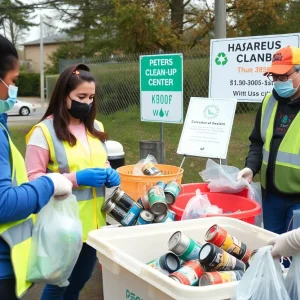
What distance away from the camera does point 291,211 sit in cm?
306

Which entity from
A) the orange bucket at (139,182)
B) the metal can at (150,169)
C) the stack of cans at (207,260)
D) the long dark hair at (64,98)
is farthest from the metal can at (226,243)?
the metal can at (150,169)

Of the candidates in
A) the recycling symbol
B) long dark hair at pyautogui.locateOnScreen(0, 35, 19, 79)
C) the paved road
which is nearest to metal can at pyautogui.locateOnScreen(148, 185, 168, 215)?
long dark hair at pyautogui.locateOnScreen(0, 35, 19, 79)

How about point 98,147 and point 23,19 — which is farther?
point 23,19

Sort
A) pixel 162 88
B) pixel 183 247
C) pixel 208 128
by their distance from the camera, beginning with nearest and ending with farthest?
pixel 183 247 < pixel 208 128 < pixel 162 88

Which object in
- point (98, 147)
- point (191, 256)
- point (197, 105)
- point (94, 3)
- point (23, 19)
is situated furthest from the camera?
point (23, 19)

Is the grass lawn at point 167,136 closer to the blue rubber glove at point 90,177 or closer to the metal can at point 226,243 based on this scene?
the blue rubber glove at point 90,177

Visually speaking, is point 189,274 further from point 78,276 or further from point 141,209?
point 78,276

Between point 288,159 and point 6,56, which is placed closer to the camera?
point 6,56

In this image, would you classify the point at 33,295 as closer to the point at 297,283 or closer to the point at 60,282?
the point at 60,282

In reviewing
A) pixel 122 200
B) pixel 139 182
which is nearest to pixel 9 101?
pixel 122 200

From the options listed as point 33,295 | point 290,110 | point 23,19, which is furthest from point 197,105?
point 23,19

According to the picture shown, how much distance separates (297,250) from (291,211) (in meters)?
1.38

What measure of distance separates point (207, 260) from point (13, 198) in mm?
793

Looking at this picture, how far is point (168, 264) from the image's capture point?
2.00 m
